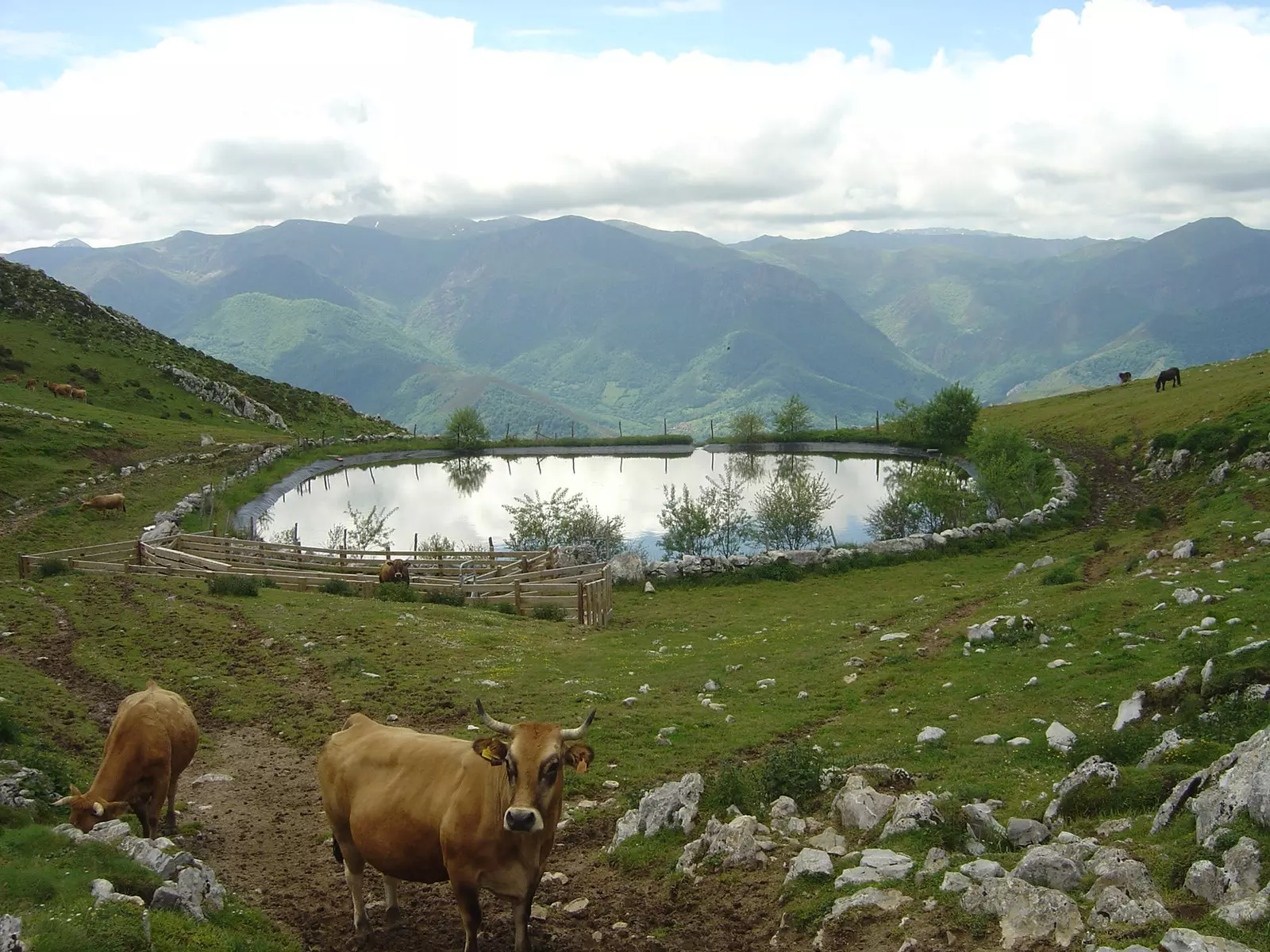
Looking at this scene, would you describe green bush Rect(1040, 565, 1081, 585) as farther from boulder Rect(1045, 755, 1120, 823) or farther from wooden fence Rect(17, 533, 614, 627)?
boulder Rect(1045, 755, 1120, 823)

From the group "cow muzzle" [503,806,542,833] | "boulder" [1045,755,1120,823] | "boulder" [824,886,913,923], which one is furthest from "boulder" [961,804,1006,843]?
"cow muzzle" [503,806,542,833]

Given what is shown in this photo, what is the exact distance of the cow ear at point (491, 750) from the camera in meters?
9.37

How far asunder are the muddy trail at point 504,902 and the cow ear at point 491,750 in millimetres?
2325

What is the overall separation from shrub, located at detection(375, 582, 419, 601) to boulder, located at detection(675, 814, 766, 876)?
23.2 metres

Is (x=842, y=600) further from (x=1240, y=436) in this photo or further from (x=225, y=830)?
(x=225, y=830)

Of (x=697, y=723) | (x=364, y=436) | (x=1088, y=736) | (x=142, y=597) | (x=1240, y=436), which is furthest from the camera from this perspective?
(x=364, y=436)

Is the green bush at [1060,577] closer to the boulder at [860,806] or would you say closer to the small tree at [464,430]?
the boulder at [860,806]

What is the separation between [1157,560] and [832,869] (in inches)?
835

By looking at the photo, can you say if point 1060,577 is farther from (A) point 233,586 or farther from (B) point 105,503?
(B) point 105,503

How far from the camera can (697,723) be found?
1792 centimetres

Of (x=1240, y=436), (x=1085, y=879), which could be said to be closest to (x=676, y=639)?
(x=1085, y=879)

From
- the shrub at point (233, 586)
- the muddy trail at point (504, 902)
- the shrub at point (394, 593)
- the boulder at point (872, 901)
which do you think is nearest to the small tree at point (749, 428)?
the shrub at point (394, 593)

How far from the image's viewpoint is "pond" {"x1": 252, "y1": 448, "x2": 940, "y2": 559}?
2510 inches

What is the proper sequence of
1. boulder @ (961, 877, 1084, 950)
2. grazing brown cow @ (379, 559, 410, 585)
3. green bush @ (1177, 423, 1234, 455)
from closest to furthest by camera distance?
boulder @ (961, 877, 1084, 950), grazing brown cow @ (379, 559, 410, 585), green bush @ (1177, 423, 1234, 455)
